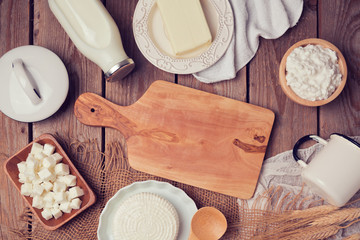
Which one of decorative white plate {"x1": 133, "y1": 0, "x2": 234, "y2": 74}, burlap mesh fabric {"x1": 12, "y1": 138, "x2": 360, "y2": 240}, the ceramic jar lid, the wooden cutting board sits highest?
decorative white plate {"x1": 133, "y1": 0, "x2": 234, "y2": 74}

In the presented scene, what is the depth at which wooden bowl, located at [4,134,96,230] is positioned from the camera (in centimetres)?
81

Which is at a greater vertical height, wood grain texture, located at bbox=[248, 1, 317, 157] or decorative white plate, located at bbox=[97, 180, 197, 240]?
wood grain texture, located at bbox=[248, 1, 317, 157]

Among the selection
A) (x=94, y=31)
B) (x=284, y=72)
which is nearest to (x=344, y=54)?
(x=284, y=72)

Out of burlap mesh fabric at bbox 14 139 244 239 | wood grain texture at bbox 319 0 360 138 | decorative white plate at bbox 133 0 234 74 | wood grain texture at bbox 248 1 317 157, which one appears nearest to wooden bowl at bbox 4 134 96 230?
burlap mesh fabric at bbox 14 139 244 239

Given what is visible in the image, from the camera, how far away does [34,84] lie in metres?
0.84

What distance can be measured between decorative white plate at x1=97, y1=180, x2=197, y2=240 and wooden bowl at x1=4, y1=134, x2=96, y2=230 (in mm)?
50

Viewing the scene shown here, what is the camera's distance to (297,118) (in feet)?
2.93

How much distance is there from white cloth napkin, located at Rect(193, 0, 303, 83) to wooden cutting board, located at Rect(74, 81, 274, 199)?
63 mm

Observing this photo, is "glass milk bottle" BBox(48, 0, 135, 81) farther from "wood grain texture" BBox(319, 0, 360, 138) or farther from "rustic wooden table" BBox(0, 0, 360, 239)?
"wood grain texture" BBox(319, 0, 360, 138)

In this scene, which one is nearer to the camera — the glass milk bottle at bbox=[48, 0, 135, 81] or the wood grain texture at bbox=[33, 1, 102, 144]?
the glass milk bottle at bbox=[48, 0, 135, 81]

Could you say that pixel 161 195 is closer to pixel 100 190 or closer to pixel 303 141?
pixel 100 190

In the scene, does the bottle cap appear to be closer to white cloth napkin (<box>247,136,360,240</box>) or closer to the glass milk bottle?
the glass milk bottle

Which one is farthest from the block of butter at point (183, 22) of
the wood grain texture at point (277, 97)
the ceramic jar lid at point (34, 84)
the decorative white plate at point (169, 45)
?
the ceramic jar lid at point (34, 84)

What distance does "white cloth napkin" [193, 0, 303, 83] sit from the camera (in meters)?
0.87
